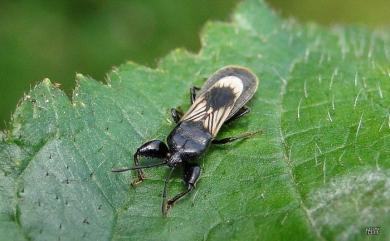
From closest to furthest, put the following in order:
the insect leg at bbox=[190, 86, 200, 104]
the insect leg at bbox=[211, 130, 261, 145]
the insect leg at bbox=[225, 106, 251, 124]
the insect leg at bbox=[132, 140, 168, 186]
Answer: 1. the insect leg at bbox=[132, 140, 168, 186]
2. the insect leg at bbox=[211, 130, 261, 145]
3. the insect leg at bbox=[225, 106, 251, 124]
4. the insect leg at bbox=[190, 86, 200, 104]

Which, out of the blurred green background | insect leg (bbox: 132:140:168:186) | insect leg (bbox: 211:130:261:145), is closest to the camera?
insect leg (bbox: 132:140:168:186)

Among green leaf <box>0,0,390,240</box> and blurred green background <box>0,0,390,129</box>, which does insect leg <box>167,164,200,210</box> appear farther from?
blurred green background <box>0,0,390,129</box>

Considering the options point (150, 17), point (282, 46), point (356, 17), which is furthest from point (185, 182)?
point (356, 17)

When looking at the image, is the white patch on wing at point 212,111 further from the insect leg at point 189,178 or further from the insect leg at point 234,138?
the insect leg at point 189,178

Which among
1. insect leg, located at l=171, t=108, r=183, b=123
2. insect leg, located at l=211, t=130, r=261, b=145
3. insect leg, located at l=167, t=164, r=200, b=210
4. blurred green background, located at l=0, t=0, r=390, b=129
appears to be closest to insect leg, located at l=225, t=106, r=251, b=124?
Result: insect leg, located at l=211, t=130, r=261, b=145

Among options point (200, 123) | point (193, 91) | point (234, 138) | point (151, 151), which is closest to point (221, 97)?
point (193, 91)

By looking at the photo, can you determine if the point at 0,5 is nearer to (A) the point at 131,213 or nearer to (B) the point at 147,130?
(B) the point at 147,130

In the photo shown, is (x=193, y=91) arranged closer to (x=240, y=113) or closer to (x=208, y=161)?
(x=240, y=113)
